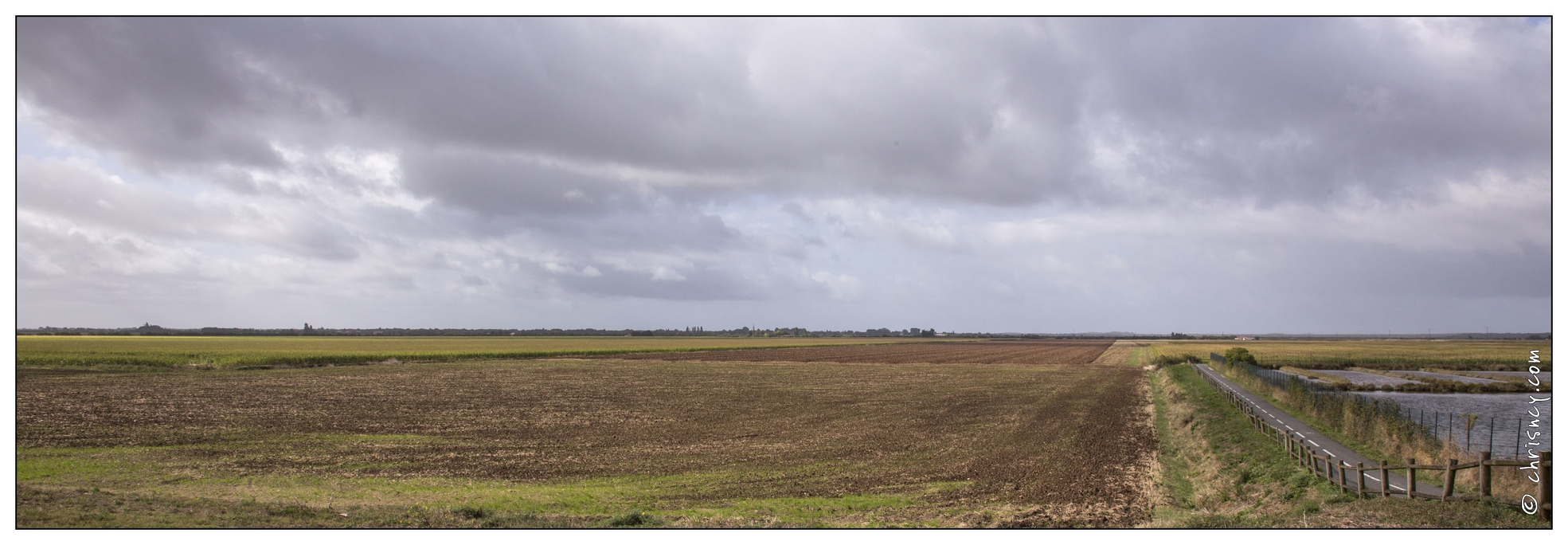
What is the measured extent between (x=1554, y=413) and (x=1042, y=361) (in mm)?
75493

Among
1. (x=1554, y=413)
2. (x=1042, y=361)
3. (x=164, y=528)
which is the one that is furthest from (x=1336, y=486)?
(x=1042, y=361)

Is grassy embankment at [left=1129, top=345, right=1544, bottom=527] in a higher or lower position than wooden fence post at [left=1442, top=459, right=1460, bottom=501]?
lower

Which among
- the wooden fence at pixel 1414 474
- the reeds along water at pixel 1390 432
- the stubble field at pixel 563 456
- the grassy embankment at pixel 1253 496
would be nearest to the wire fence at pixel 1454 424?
the reeds along water at pixel 1390 432

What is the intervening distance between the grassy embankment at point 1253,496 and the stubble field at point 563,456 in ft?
3.24

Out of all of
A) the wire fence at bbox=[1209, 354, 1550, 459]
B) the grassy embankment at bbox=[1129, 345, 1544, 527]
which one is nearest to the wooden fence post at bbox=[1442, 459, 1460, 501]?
the grassy embankment at bbox=[1129, 345, 1544, 527]

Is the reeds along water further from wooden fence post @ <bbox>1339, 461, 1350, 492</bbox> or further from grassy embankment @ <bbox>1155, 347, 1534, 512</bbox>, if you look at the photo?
wooden fence post @ <bbox>1339, 461, 1350, 492</bbox>

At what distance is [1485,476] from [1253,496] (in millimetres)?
4909

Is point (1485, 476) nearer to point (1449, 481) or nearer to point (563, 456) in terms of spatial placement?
point (1449, 481)

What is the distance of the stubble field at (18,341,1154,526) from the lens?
13.3 meters

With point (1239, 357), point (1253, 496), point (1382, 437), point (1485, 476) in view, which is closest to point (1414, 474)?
point (1485, 476)

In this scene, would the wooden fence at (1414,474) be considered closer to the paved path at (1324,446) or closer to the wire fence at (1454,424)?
the paved path at (1324,446)

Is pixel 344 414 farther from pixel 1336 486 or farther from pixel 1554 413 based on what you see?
pixel 1554 413

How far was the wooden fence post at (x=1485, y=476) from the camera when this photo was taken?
456 inches

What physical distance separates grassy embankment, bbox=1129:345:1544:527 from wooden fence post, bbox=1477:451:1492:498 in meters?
0.28
